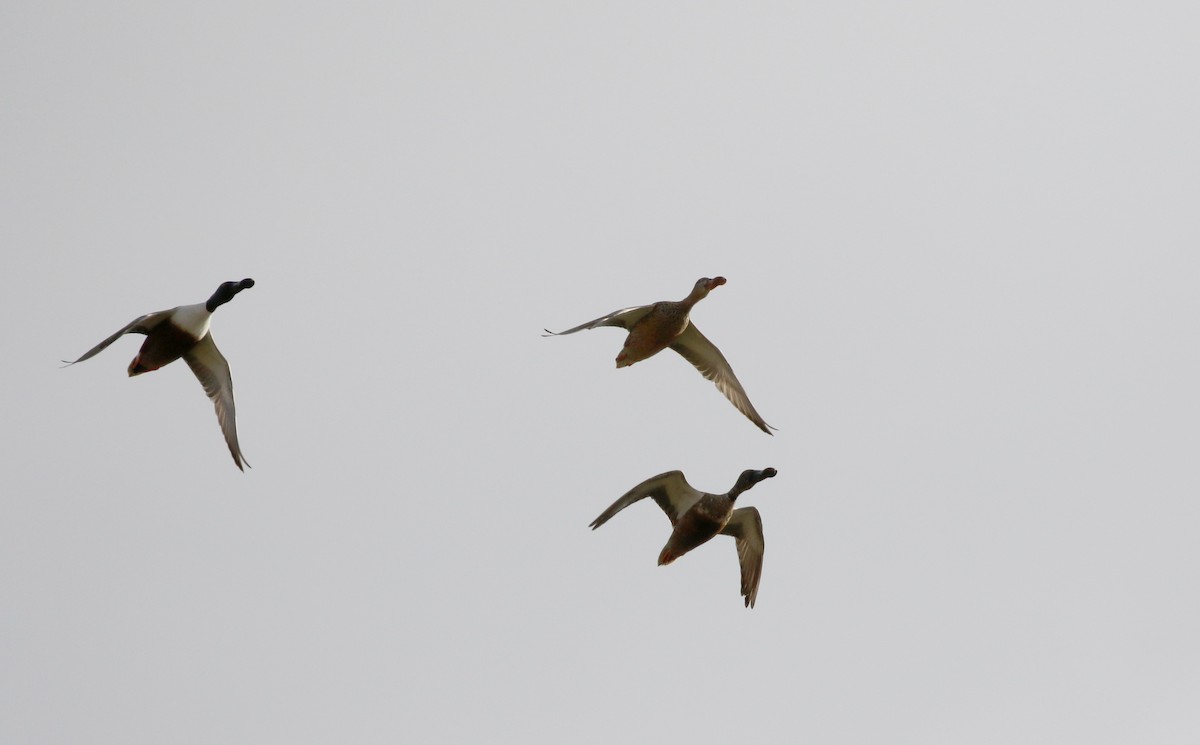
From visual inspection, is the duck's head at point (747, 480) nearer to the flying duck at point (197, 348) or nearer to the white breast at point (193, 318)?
the flying duck at point (197, 348)

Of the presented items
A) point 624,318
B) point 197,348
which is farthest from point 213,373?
point 624,318

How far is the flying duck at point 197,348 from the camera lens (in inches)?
827

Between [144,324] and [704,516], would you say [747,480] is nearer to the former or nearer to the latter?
[704,516]

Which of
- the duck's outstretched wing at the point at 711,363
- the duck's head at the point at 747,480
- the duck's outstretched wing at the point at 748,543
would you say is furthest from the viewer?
the duck's outstretched wing at the point at 711,363

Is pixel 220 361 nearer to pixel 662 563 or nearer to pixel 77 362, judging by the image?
pixel 77 362

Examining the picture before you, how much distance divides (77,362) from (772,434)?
978 centimetres

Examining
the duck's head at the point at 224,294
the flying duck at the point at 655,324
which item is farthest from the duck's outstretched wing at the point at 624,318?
the duck's head at the point at 224,294

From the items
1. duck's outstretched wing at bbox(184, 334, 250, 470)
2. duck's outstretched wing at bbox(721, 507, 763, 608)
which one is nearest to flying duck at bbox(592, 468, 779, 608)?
duck's outstretched wing at bbox(721, 507, 763, 608)

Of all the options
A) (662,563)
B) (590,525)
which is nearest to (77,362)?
(590,525)

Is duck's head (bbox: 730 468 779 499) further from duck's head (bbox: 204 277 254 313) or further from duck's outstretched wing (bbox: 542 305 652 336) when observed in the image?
duck's head (bbox: 204 277 254 313)

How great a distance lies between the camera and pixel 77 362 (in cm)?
1809

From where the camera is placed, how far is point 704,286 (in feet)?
70.9

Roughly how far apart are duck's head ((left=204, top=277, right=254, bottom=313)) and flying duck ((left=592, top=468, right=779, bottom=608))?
637cm

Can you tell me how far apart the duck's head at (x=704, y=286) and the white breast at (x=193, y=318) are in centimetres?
696
